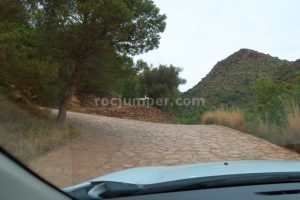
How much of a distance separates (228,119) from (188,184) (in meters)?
14.7

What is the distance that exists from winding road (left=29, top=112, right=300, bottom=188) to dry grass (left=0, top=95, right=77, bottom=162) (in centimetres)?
20

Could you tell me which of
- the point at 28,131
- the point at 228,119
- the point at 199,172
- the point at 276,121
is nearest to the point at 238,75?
the point at 228,119

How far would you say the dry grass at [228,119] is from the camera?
51.9ft

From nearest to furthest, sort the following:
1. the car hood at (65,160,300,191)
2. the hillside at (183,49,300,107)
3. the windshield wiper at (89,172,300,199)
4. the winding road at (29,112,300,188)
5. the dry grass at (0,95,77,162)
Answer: the windshield wiper at (89,172,300,199) < the car hood at (65,160,300,191) < the dry grass at (0,95,77,162) < the winding road at (29,112,300,188) < the hillside at (183,49,300,107)

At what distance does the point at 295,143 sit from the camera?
1081 centimetres

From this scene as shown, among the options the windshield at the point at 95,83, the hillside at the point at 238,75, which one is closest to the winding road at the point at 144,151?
the windshield at the point at 95,83

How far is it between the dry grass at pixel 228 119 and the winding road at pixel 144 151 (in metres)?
1.59

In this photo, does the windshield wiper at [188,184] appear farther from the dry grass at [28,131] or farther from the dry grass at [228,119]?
the dry grass at [228,119]

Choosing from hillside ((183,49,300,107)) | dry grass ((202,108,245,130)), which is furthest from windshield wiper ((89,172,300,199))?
hillside ((183,49,300,107))

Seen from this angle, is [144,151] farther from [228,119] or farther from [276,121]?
[228,119]

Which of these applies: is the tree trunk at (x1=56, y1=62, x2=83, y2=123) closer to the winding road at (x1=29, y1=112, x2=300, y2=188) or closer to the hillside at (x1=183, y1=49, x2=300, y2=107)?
the winding road at (x1=29, y1=112, x2=300, y2=188)

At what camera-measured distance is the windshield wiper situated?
216cm

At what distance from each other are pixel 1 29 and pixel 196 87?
87.6 feet

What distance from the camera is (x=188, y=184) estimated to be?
7.24 feet
